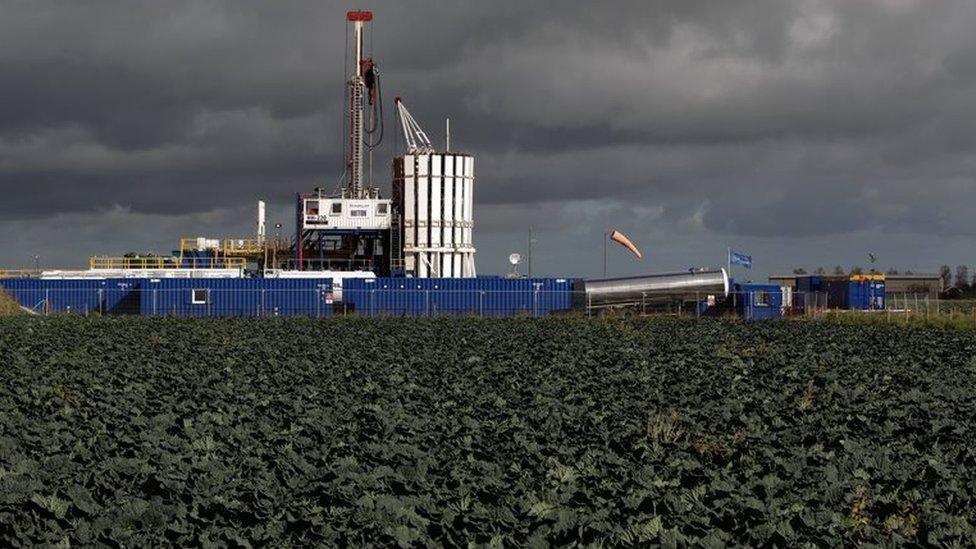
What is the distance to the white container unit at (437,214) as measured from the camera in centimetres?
7569

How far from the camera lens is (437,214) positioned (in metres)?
75.8

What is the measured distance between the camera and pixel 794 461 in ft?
44.4

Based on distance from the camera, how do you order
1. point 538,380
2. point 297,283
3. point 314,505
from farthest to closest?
point 297,283 < point 538,380 < point 314,505

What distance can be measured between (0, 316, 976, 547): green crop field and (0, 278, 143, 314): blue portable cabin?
38423 millimetres

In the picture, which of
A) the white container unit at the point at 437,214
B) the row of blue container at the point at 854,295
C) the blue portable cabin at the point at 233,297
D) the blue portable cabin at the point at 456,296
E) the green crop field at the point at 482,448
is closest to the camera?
the green crop field at the point at 482,448

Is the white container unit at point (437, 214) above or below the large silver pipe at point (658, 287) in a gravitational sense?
above

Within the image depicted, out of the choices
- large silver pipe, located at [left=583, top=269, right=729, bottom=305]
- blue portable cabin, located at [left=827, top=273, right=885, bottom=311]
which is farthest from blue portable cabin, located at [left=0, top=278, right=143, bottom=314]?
blue portable cabin, located at [left=827, top=273, right=885, bottom=311]

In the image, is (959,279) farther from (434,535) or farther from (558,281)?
(434,535)

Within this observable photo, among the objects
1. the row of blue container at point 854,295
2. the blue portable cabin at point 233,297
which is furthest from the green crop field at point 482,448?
the row of blue container at point 854,295

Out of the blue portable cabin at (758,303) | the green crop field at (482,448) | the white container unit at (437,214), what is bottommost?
the green crop field at (482,448)

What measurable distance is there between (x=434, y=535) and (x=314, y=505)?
5.14ft

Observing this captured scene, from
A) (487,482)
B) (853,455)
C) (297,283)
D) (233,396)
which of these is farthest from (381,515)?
(297,283)

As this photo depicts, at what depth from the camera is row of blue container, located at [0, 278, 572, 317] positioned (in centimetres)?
6675

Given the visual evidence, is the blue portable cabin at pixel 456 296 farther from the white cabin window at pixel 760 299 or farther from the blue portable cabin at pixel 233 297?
the white cabin window at pixel 760 299
